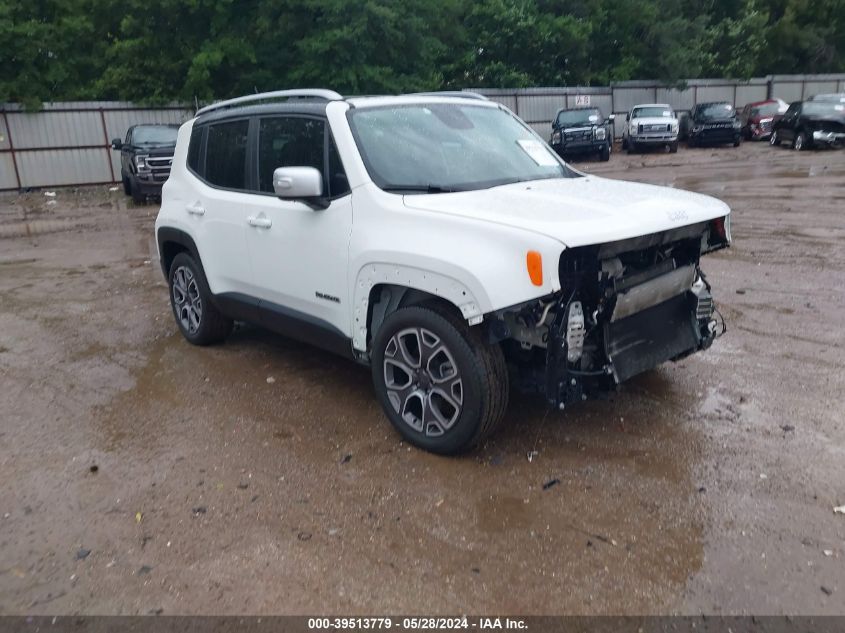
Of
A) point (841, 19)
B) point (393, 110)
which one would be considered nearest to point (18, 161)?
point (393, 110)

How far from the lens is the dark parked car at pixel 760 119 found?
30.3 metres

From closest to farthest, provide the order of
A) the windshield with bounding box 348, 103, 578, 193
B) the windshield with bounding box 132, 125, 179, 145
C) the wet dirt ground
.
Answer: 1. the wet dirt ground
2. the windshield with bounding box 348, 103, 578, 193
3. the windshield with bounding box 132, 125, 179, 145

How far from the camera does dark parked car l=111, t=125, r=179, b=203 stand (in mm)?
17812

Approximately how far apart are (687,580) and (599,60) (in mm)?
36299

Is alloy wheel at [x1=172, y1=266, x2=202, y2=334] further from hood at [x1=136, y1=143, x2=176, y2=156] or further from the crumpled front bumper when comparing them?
hood at [x1=136, y1=143, x2=176, y2=156]

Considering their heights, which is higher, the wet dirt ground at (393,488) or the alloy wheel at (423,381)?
the alloy wheel at (423,381)

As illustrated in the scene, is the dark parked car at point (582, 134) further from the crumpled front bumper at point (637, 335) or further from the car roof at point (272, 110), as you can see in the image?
the crumpled front bumper at point (637, 335)

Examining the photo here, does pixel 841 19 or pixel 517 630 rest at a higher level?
pixel 841 19

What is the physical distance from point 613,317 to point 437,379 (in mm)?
973

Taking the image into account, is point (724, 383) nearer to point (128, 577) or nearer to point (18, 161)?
point (128, 577)

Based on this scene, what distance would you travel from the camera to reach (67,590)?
3074 millimetres

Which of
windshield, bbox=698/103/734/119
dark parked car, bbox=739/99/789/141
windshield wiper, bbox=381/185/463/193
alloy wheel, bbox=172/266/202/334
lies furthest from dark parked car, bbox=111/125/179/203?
dark parked car, bbox=739/99/789/141

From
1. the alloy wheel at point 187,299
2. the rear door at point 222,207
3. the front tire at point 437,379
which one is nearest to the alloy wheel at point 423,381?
the front tire at point 437,379

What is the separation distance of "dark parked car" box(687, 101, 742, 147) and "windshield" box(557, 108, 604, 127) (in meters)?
5.91
